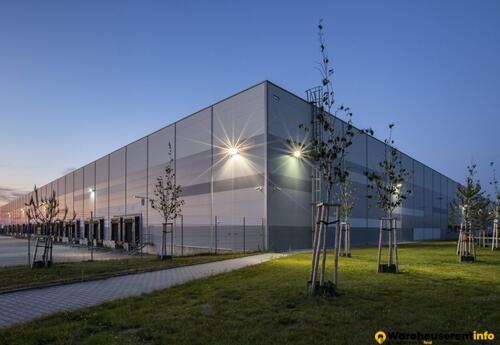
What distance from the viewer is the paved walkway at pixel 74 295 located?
795 cm

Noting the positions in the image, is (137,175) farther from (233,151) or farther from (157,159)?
(233,151)

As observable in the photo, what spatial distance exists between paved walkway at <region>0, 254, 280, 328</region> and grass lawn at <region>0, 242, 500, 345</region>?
0.88 m

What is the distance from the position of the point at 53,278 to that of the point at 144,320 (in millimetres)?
7556

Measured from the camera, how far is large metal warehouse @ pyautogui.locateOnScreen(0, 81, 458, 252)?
Answer: 27359 mm

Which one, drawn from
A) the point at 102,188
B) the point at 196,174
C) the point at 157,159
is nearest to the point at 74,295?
the point at 196,174

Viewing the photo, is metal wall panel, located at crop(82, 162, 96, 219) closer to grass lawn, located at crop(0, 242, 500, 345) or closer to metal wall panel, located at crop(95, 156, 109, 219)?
metal wall panel, located at crop(95, 156, 109, 219)

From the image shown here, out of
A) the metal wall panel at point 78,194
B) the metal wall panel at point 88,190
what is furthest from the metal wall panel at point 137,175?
the metal wall panel at point 78,194

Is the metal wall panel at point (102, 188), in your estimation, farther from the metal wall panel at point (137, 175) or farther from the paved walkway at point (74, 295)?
the paved walkway at point (74, 295)

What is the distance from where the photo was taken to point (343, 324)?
6.05 metres

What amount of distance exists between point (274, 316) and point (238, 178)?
73.2ft

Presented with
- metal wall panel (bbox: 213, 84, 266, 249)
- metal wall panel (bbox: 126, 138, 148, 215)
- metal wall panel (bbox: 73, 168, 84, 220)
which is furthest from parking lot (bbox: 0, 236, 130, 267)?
metal wall panel (bbox: 73, 168, 84, 220)

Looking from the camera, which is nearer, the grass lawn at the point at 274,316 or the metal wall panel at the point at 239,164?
the grass lawn at the point at 274,316

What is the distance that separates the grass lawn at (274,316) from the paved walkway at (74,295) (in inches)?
34.7

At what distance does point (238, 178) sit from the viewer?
2878 cm
